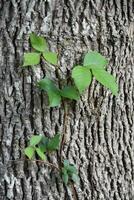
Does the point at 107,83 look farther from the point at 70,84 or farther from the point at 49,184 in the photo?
the point at 49,184

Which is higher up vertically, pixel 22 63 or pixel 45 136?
pixel 22 63

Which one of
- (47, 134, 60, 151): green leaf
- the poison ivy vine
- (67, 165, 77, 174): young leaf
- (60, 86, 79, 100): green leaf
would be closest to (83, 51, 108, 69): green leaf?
the poison ivy vine

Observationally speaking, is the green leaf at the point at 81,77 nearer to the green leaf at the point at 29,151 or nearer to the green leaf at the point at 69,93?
the green leaf at the point at 69,93

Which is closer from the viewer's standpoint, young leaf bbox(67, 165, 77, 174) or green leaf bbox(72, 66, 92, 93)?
green leaf bbox(72, 66, 92, 93)

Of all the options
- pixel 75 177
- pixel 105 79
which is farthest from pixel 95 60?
pixel 75 177

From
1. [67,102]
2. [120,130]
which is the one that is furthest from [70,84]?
[120,130]

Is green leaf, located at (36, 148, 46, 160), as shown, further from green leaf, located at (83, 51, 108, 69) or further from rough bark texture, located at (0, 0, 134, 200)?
green leaf, located at (83, 51, 108, 69)

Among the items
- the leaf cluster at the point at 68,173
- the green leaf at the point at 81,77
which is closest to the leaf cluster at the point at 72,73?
the green leaf at the point at 81,77

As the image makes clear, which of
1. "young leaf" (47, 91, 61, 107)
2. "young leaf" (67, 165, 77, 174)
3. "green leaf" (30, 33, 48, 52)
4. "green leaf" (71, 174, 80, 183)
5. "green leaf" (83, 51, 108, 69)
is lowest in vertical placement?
"green leaf" (71, 174, 80, 183)

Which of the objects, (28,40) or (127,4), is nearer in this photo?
(28,40)
